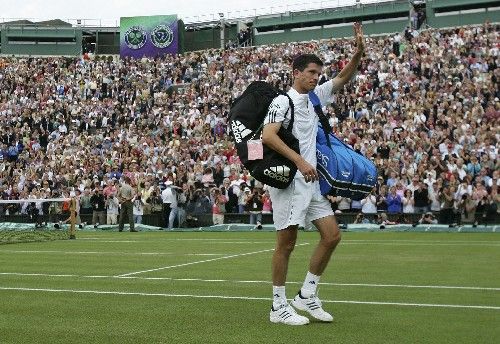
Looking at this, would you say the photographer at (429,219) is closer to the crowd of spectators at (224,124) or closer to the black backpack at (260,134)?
the crowd of spectators at (224,124)

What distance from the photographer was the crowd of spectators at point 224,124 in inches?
1046

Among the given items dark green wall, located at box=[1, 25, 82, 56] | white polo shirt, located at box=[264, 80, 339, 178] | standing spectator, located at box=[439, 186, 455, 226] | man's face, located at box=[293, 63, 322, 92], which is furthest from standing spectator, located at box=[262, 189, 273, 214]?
dark green wall, located at box=[1, 25, 82, 56]

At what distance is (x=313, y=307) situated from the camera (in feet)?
24.3

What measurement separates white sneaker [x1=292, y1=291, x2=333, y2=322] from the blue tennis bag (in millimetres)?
1028

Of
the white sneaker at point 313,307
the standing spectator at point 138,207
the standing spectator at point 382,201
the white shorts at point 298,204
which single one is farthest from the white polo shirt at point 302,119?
the standing spectator at point 138,207

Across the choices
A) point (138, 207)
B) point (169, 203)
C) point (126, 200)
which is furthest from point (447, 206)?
point (138, 207)

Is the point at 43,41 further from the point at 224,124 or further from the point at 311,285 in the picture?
the point at 311,285

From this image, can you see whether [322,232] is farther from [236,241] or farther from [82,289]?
[236,241]

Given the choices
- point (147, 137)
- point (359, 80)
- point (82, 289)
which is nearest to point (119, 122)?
point (147, 137)

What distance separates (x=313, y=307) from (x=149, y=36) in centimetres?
5153

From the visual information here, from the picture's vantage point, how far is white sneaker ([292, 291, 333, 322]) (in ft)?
24.1

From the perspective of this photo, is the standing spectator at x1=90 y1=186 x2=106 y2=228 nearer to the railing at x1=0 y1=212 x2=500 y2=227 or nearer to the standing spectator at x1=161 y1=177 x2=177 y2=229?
the railing at x1=0 y1=212 x2=500 y2=227

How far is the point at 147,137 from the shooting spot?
38.0 meters

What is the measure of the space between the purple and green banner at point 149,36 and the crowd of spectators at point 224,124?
3854 millimetres
